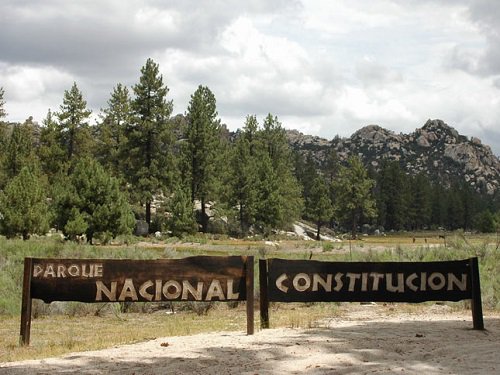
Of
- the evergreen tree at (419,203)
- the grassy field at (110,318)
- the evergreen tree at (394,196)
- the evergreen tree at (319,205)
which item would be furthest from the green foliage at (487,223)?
the grassy field at (110,318)

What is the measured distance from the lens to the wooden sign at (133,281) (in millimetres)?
9336

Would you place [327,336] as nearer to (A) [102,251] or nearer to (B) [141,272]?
(B) [141,272]

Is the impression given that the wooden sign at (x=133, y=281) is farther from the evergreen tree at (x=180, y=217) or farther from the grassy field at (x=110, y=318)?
the evergreen tree at (x=180, y=217)

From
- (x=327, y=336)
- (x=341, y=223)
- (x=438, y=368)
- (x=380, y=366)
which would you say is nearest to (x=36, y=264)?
(x=327, y=336)

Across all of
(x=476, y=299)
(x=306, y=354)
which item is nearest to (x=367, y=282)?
(x=476, y=299)

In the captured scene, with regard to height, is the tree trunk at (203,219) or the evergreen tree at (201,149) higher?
the evergreen tree at (201,149)

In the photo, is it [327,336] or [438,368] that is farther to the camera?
[327,336]

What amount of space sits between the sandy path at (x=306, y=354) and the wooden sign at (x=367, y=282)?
0.54m

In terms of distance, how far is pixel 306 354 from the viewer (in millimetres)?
7406

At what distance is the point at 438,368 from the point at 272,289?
3532 mm

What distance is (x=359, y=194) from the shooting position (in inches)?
3189

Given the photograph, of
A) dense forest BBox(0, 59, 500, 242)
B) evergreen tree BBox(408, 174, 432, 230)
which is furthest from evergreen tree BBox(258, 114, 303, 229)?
evergreen tree BBox(408, 174, 432, 230)

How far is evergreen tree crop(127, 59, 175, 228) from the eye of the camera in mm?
55562

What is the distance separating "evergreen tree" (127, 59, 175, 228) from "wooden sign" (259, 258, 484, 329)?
46.5 meters
